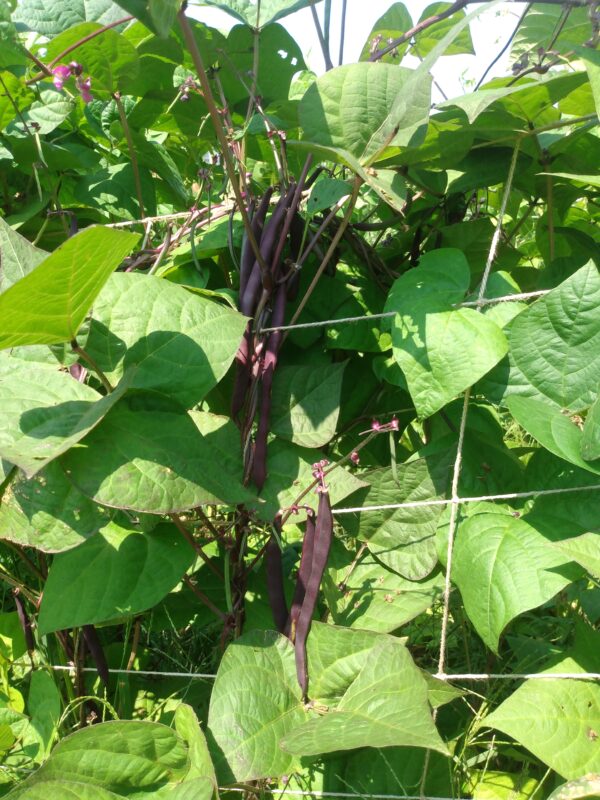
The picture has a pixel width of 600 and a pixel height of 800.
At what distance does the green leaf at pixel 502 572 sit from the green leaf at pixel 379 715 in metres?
0.09

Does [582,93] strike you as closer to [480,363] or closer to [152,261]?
[480,363]

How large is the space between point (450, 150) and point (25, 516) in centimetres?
69

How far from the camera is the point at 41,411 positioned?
2.74ft

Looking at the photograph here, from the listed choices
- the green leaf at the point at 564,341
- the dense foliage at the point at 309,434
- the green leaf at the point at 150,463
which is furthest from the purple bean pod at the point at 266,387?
the green leaf at the point at 564,341

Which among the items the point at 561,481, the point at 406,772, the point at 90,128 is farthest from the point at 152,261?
the point at 406,772

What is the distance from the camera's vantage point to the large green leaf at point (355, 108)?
35.3 inches

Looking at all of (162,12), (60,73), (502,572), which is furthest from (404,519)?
(60,73)

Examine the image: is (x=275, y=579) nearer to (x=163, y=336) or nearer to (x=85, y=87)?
(x=163, y=336)

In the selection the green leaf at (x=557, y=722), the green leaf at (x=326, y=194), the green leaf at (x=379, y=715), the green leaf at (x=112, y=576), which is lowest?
the green leaf at (x=557, y=722)

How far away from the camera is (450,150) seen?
1002mm

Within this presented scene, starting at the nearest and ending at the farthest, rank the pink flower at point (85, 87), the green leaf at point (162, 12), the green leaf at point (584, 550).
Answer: the green leaf at point (162, 12) < the green leaf at point (584, 550) < the pink flower at point (85, 87)

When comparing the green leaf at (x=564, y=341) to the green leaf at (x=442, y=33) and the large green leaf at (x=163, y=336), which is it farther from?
the green leaf at (x=442, y=33)

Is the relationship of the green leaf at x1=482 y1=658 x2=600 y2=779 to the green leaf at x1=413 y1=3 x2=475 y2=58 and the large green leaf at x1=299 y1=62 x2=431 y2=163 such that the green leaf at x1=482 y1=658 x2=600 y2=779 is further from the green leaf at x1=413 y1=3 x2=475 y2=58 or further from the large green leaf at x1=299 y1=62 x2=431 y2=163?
the green leaf at x1=413 y1=3 x2=475 y2=58

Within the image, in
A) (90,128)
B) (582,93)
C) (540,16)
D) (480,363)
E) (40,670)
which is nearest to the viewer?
(480,363)
